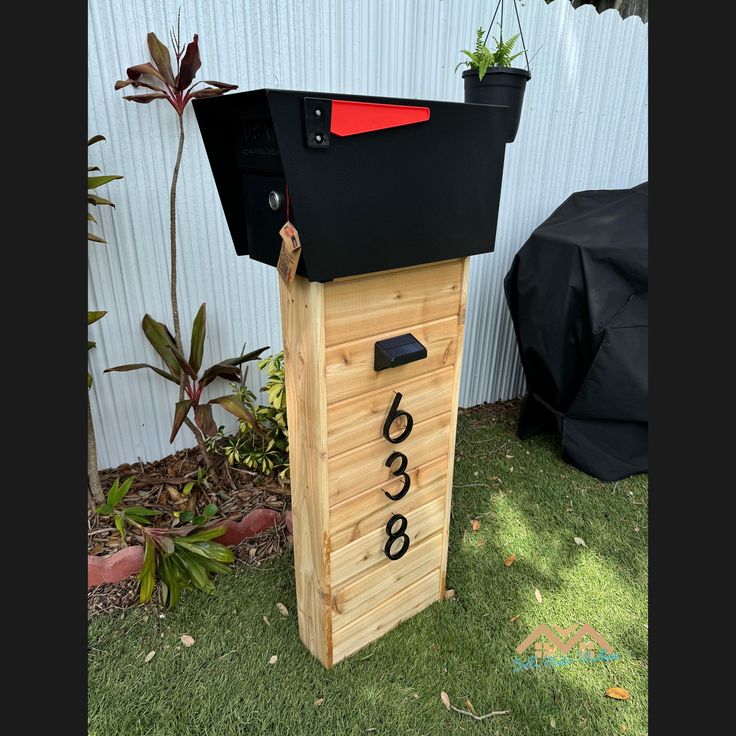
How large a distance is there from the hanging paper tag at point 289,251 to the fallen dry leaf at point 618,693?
171cm

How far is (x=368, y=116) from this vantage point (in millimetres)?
1160

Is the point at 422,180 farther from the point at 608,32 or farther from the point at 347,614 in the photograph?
the point at 608,32

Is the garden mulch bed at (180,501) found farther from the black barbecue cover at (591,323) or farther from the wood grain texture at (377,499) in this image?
the black barbecue cover at (591,323)

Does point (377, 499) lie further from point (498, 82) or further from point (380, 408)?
point (498, 82)

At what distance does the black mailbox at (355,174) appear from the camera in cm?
111

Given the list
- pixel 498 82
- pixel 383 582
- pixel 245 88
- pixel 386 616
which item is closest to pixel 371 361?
pixel 383 582

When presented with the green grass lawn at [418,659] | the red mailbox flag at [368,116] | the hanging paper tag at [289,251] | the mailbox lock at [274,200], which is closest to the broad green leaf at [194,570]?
the green grass lawn at [418,659]

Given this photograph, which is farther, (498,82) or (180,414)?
(180,414)

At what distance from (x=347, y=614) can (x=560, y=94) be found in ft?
10.2

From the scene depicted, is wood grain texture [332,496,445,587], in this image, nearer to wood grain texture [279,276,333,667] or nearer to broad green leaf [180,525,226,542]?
wood grain texture [279,276,333,667]

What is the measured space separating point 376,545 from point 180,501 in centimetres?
107

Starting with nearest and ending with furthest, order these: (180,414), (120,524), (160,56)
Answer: (160,56) < (120,524) < (180,414)

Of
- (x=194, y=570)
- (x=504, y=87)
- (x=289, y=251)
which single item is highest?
(x=504, y=87)

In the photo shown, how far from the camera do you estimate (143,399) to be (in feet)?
8.13
